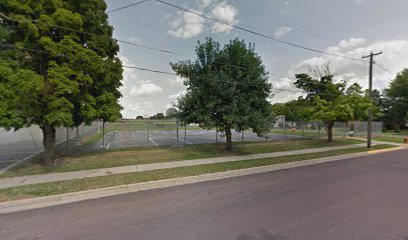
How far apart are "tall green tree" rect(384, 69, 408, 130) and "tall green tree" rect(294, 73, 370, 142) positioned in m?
31.0

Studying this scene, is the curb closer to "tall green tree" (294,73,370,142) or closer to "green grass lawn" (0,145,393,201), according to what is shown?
"green grass lawn" (0,145,393,201)

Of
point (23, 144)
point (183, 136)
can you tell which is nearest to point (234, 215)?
point (23, 144)

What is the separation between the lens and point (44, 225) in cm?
427

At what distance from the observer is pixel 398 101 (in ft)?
137

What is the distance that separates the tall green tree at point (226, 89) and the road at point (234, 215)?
506 centimetres

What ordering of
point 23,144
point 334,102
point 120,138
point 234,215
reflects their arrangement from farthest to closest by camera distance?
point 120,138
point 334,102
point 23,144
point 234,215

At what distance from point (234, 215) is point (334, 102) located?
18.6m

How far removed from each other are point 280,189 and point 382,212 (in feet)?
7.99

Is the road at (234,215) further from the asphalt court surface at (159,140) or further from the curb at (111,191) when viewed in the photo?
the asphalt court surface at (159,140)

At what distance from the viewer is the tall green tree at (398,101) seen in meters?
41.3

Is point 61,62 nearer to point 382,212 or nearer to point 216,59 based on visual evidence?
point 216,59

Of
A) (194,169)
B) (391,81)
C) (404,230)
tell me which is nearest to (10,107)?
(194,169)

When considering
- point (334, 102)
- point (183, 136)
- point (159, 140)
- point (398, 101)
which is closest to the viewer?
point (334, 102)

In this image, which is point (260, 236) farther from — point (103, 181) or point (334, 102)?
point (334, 102)
